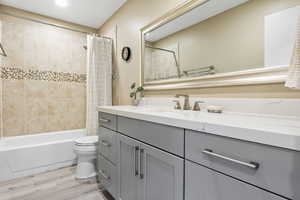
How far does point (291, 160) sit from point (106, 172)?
1463 mm

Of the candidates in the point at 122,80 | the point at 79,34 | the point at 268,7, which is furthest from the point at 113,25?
the point at 268,7

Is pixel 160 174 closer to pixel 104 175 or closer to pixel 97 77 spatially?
pixel 104 175

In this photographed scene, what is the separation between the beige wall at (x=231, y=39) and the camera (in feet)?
3.10

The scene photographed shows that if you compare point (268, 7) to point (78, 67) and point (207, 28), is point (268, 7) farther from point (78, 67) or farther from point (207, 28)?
point (78, 67)

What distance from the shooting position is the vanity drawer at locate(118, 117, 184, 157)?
767 millimetres

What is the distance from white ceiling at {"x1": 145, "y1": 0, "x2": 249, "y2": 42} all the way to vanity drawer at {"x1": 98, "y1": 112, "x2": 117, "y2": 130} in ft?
3.29

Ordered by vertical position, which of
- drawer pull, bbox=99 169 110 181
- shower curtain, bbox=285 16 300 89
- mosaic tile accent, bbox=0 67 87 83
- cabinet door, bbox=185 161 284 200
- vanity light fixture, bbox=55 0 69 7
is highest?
vanity light fixture, bbox=55 0 69 7

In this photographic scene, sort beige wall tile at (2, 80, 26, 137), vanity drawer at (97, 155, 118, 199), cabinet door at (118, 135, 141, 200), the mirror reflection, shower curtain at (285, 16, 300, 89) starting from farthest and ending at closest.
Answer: beige wall tile at (2, 80, 26, 137)
vanity drawer at (97, 155, 118, 199)
cabinet door at (118, 135, 141, 200)
the mirror reflection
shower curtain at (285, 16, 300, 89)

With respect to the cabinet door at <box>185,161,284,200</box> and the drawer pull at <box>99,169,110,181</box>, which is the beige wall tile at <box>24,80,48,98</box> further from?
the cabinet door at <box>185,161,284,200</box>

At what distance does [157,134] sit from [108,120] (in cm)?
73

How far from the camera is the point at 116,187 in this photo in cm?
132

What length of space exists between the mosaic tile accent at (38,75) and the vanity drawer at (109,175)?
1855mm

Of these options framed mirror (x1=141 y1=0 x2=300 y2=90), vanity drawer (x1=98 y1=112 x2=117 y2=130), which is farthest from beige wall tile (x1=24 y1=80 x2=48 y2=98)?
framed mirror (x1=141 y1=0 x2=300 y2=90)

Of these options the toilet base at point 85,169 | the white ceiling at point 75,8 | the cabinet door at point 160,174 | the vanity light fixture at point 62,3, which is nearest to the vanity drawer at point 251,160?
the cabinet door at point 160,174
